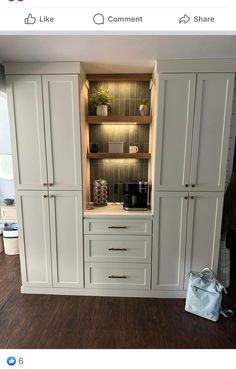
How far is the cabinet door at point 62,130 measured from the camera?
1835 millimetres

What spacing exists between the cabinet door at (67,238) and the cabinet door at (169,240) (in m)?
0.76

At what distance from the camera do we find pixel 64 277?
2.11 meters

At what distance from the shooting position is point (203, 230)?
1.99 meters

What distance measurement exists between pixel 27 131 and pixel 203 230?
6.32ft

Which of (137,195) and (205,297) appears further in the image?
(137,195)

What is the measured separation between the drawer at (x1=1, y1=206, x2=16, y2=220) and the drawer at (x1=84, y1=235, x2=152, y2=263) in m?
1.46

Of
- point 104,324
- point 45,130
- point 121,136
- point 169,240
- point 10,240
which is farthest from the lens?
point 10,240

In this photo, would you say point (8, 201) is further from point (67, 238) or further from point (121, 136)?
point (121, 136)

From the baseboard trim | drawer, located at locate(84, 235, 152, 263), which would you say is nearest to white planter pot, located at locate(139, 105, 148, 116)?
drawer, located at locate(84, 235, 152, 263)

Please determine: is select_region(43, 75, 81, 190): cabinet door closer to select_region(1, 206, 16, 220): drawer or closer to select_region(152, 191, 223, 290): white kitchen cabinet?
select_region(152, 191, 223, 290): white kitchen cabinet

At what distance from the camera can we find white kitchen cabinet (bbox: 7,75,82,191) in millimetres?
1838

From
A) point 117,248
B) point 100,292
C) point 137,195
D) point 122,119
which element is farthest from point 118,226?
point 122,119
